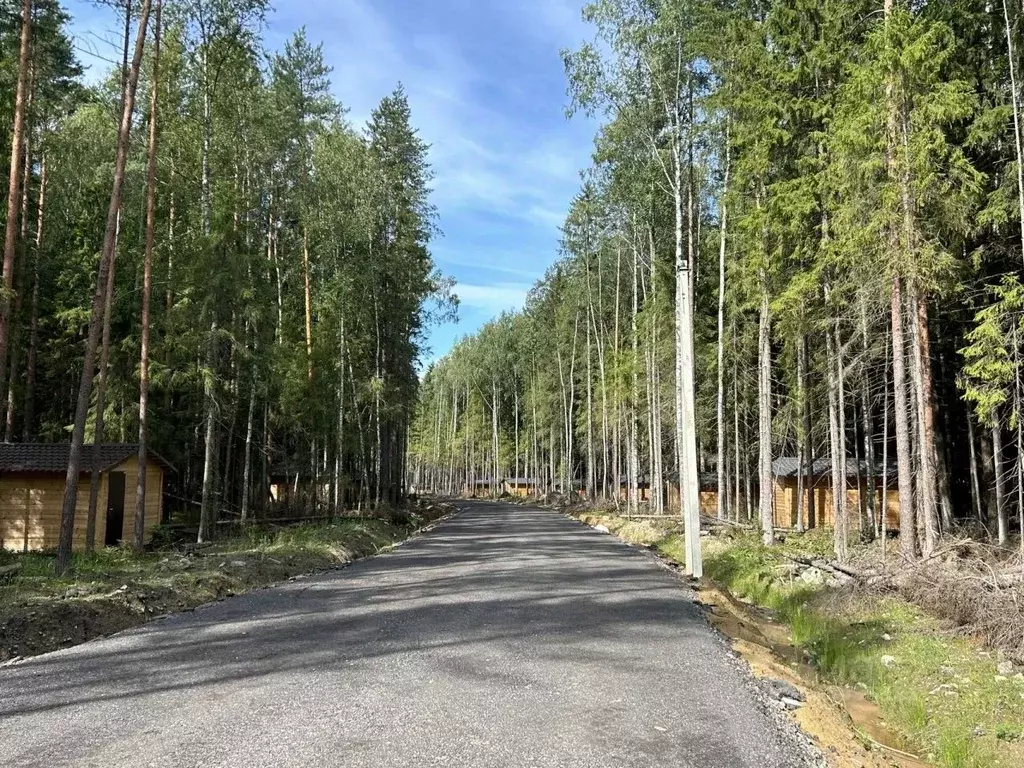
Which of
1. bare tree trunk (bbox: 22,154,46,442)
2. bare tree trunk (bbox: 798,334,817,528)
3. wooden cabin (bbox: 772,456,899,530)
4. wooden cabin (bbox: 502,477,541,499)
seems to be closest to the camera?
bare tree trunk (bbox: 798,334,817,528)

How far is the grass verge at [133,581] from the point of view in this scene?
7648mm

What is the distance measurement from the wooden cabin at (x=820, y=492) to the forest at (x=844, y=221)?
1.83 feet

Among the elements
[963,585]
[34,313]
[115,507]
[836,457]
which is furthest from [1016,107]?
[34,313]

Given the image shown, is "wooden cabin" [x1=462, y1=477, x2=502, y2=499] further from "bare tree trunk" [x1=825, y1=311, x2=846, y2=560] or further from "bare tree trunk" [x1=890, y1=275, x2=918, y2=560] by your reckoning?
"bare tree trunk" [x1=890, y1=275, x2=918, y2=560]

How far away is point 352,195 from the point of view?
24.9 metres

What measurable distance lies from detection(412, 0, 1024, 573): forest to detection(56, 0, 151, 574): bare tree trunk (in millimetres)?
10275

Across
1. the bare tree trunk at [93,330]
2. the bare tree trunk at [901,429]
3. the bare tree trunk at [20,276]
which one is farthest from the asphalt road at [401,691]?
the bare tree trunk at [20,276]

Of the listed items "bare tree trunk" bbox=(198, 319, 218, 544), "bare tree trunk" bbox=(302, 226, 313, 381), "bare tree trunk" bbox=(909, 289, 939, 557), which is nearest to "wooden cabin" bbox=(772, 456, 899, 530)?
"bare tree trunk" bbox=(909, 289, 939, 557)

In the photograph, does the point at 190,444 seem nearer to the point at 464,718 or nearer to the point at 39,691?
the point at 39,691

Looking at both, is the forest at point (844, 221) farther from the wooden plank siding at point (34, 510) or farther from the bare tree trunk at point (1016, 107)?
the wooden plank siding at point (34, 510)

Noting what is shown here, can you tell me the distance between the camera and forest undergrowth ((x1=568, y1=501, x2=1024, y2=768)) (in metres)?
5.49

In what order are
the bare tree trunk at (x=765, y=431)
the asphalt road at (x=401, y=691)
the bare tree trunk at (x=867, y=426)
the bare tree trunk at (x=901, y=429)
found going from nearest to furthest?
the asphalt road at (x=401, y=691)
the bare tree trunk at (x=901, y=429)
the bare tree trunk at (x=867, y=426)
the bare tree trunk at (x=765, y=431)

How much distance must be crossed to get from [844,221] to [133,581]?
12.4 m

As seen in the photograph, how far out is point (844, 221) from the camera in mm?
11820
